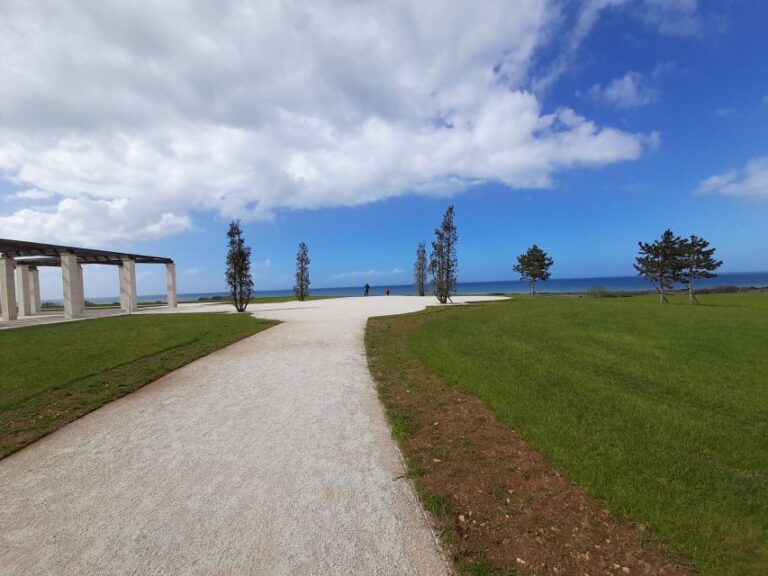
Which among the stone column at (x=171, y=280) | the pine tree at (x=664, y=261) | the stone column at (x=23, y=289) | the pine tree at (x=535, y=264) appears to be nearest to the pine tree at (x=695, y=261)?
the pine tree at (x=664, y=261)

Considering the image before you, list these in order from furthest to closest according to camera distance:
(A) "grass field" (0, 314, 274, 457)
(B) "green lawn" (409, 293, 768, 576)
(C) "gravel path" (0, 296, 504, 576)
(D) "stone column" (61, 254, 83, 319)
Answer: (D) "stone column" (61, 254, 83, 319)
(A) "grass field" (0, 314, 274, 457)
(B) "green lawn" (409, 293, 768, 576)
(C) "gravel path" (0, 296, 504, 576)

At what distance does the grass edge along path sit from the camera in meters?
2.64

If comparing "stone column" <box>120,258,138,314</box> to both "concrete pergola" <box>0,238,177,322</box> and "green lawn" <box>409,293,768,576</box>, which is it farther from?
"green lawn" <box>409,293,768,576</box>

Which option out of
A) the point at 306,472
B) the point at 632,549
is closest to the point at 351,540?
the point at 306,472

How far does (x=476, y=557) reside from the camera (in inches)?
107

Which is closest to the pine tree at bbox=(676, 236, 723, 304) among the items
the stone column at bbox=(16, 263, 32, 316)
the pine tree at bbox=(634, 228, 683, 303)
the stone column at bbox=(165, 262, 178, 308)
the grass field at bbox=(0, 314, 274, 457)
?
the pine tree at bbox=(634, 228, 683, 303)

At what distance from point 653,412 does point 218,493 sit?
5553 millimetres

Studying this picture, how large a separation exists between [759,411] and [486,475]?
4602 millimetres

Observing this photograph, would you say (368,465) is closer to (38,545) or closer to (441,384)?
(38,545)

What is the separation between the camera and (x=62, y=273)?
2423 centimetres

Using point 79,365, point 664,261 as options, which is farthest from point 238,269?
point 664,261

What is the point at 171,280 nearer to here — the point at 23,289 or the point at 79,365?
the point at 23,289

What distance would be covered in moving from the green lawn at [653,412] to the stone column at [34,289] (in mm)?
35282

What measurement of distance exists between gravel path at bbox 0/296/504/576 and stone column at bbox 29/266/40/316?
34510mm
